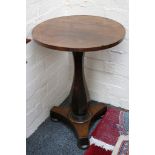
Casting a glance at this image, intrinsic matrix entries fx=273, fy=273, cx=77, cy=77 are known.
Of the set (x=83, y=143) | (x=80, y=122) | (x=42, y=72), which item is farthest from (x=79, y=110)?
(x=42, y=72)

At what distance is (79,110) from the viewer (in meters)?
1.73

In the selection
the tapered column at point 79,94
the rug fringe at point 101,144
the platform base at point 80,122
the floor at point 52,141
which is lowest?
the floor at point 52,141

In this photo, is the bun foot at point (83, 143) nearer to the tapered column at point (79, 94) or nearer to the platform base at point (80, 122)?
the platform base at point (80, 122)

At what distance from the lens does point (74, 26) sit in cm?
154

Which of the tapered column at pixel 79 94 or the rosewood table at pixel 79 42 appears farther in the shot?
the tapered column at pixel 79 94

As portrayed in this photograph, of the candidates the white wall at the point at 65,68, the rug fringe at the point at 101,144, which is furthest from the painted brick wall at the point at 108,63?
the rug fringe at the point at 101,144

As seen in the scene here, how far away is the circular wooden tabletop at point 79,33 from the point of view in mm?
1313

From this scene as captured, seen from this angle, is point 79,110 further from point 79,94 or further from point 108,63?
point 108,63

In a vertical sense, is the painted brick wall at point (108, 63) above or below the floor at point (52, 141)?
above

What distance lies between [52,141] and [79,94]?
13.1 inches

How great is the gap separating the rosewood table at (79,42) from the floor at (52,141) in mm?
53
